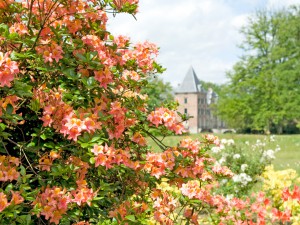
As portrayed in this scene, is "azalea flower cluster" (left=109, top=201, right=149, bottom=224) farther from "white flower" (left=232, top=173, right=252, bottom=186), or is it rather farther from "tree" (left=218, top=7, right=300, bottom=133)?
"tree" (left=218, top=7, right=300, bottom=133)

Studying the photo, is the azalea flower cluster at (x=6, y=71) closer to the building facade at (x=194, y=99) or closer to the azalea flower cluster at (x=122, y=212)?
the azalea flower cluster at (x=122, y=212)

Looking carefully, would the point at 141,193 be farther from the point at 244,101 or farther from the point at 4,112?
the point at 244,101

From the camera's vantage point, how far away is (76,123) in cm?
211

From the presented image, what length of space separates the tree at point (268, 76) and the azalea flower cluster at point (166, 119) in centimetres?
2953

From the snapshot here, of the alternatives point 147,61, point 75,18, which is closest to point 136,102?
point 147,61

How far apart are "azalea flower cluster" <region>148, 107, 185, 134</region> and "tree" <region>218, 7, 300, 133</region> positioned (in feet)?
96.9

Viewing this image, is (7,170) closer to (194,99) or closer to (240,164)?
(240,164)

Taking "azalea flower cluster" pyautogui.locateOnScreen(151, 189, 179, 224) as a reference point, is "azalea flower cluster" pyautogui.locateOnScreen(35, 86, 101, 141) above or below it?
above

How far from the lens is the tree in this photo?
31.6m

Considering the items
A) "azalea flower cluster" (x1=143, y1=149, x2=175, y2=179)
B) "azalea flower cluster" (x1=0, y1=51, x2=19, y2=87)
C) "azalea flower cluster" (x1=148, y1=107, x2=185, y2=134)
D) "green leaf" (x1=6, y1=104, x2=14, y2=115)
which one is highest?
"azalea flower cluster" (x1=0, y1=51, x2=19, y2=87)

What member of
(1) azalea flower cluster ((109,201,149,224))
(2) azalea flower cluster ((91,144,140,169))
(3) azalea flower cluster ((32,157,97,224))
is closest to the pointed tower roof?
(1) azalea flower cluster ((109,201,149,224))

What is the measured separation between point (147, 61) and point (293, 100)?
30.4 m

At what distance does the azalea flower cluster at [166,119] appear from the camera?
267 centimetres

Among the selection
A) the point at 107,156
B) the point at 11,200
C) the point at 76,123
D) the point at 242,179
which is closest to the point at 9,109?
the point at 76,123
